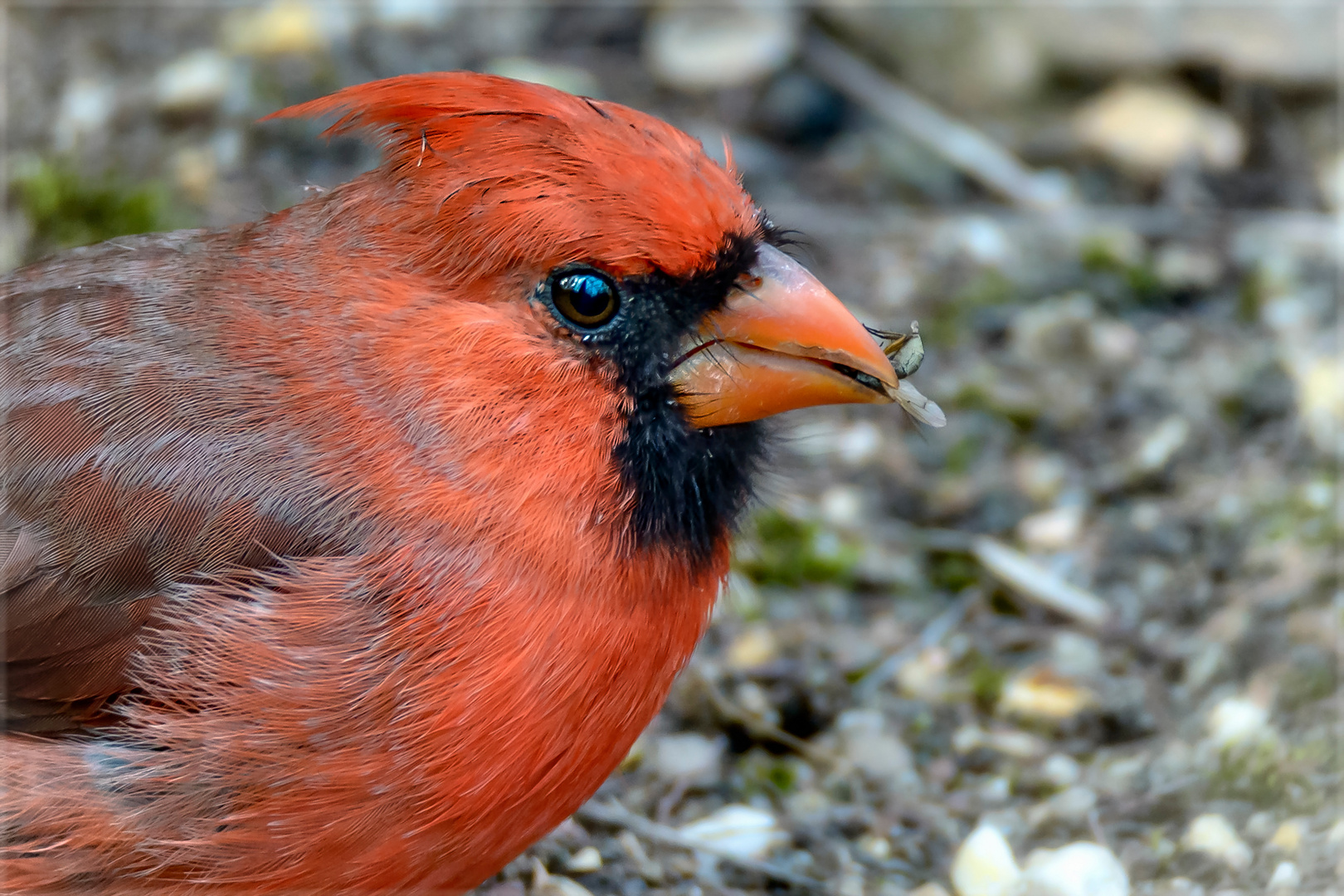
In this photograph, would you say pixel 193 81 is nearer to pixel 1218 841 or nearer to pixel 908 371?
pixel 908 371

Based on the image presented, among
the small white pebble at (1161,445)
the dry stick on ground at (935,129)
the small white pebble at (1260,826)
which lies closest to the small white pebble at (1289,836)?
the small white pebble at (1260,826)

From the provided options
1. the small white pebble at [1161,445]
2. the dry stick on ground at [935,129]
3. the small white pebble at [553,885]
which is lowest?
the small white pebble at [553,885]

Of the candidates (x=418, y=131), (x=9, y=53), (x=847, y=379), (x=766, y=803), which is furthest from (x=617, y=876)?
(x=9, y=53)

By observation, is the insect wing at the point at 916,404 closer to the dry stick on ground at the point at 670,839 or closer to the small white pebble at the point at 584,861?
the dry stick on ground at the point at 670,839

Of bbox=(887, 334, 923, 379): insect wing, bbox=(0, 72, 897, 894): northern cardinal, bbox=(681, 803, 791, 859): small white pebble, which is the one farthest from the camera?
bbox=(681, 803, 791, 859): small white pebble

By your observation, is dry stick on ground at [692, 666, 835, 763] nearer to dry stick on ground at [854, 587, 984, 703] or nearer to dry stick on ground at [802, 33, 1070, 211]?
dry stick on ground at [854, 587, 984, 703]

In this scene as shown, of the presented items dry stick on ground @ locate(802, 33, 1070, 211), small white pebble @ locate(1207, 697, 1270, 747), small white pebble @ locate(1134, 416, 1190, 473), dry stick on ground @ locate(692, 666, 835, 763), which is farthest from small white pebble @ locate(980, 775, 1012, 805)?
dry stick on ground @ locate(802, 33, 1070, 211)

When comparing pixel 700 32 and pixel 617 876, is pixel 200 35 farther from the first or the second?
pixel 617 876

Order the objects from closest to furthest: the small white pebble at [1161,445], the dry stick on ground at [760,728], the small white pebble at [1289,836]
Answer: the small white pebble at [1289,836]
the dry stick on ground at [760,728]
the small white pebble at [1161,445]
